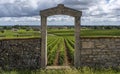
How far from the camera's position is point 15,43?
14.9m

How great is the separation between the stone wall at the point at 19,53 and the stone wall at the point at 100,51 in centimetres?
236

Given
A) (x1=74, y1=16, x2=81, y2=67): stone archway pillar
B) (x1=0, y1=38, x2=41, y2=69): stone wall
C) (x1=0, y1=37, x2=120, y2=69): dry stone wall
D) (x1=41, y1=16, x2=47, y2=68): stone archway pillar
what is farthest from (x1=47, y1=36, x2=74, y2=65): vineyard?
(x1=74, y1=16, x2=81, y2=67): stone archway pillar

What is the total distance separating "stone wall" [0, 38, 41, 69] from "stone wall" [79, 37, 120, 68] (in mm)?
2357

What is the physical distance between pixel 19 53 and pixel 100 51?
13.5ft

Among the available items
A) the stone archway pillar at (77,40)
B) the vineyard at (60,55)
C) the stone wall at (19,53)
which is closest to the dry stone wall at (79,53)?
the stone wall at (19,53)

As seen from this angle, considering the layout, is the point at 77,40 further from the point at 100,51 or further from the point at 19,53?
the point at 19,53

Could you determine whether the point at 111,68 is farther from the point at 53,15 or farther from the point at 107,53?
the point at 53,15

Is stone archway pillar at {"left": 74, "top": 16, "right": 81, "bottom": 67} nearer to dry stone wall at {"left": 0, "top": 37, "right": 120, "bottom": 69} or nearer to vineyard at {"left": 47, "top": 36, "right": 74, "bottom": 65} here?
dry stone wall at {"left": 0, "top": 37, "right": 120, "bottom": 69}

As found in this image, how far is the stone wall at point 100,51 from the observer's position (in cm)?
1489

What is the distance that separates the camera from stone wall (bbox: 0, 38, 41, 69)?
14820 millimetres

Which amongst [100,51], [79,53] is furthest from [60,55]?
[100,51]

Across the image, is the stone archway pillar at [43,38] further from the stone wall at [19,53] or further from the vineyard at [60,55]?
the vineyard at [60,55]

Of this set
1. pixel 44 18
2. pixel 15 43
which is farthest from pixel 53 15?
pixel 15 43

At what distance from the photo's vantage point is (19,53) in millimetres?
14898
